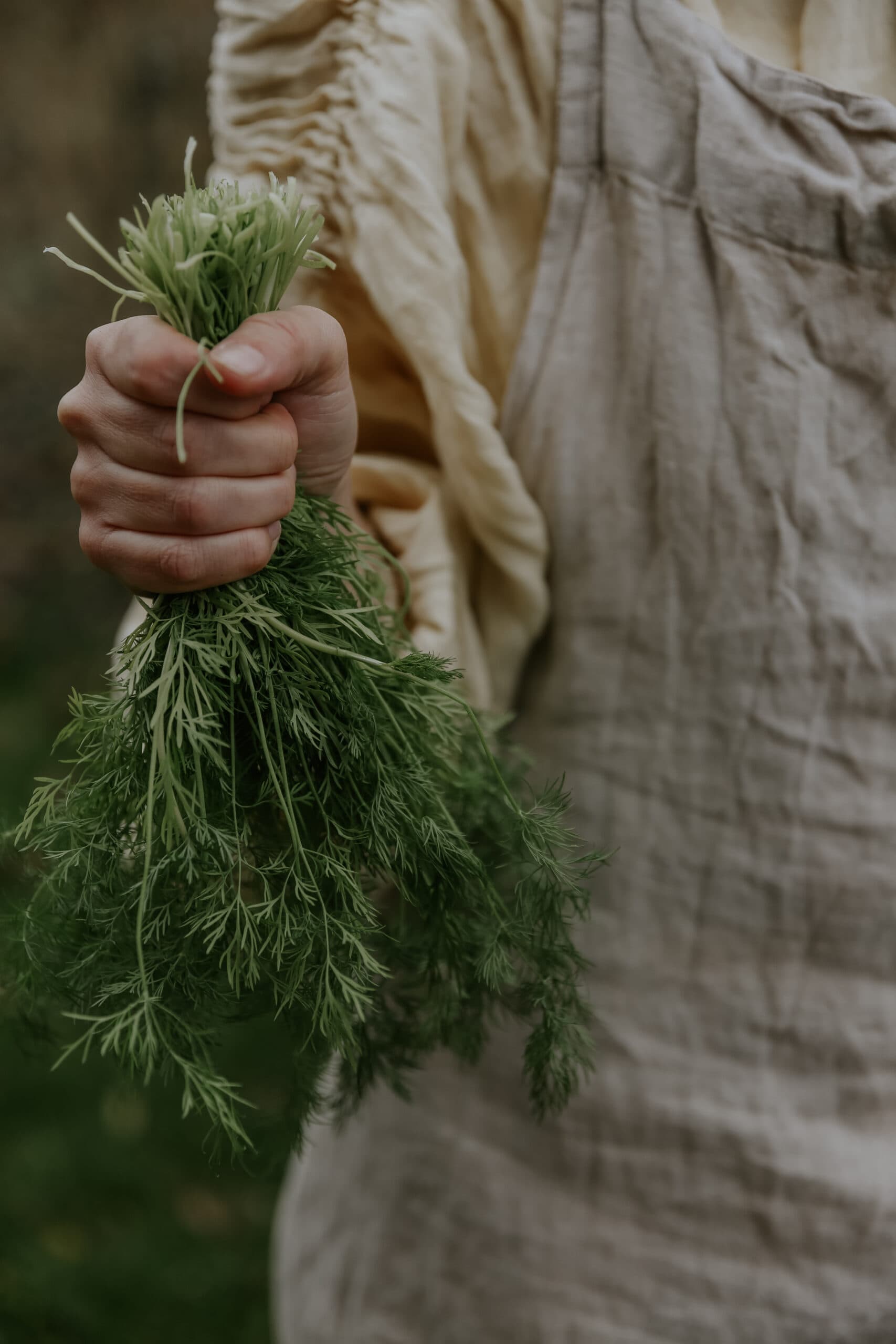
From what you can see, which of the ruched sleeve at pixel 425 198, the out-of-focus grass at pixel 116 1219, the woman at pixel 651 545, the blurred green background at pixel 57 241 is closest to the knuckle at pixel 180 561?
the woman at pixel 651 545

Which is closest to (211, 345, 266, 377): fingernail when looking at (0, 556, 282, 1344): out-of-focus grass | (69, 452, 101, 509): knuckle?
(69, 452, 101, 509): knuckle

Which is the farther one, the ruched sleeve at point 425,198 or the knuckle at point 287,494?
the ruched sleeve at point 425,198

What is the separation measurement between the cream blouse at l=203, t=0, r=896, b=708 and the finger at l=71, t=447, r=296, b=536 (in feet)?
0.74

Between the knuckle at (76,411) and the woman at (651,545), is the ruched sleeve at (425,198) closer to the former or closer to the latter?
the woman at (651,545)

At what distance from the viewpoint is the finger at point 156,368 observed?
0.50 metres

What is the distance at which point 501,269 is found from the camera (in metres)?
0.77

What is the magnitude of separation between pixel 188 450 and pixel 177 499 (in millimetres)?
26

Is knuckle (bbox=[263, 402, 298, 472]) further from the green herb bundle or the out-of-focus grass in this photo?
the out-of-focus grass

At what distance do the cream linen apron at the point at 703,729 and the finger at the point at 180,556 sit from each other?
1.02ft

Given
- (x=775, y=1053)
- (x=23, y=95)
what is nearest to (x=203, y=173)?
(x=23, y=95)

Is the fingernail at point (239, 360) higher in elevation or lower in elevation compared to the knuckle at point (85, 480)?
higher

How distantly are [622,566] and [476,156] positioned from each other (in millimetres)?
311

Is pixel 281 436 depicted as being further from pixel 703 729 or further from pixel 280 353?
pixel 703 729

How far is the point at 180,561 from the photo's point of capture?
0.53 m
